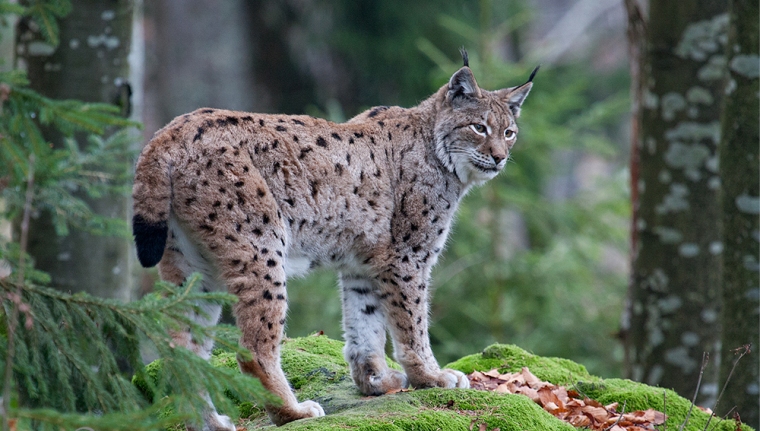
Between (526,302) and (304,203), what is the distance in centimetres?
830

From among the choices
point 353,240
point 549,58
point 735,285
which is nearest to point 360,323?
point 353,240

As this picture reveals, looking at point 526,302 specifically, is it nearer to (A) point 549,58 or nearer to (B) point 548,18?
(A) point 549,58

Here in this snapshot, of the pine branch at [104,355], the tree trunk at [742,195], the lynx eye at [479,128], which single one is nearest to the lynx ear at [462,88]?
the lynx eye at [479,128]

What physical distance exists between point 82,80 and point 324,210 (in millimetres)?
2936

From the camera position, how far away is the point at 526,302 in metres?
13.1

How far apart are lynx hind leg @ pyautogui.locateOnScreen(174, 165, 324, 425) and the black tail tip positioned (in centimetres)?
25

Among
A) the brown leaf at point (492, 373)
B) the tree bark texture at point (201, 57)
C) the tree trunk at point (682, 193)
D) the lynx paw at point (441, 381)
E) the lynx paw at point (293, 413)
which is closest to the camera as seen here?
the lynx paw at point (293, 413)

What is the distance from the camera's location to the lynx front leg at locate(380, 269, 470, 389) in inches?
222

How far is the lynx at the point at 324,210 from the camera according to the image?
4.98 metres

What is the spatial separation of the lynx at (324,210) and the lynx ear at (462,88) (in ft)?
0.03

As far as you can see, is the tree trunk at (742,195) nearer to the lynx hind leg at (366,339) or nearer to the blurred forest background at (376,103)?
the blurred forest background at (376,103)

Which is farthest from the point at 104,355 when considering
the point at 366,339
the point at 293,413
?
the point at 366,339

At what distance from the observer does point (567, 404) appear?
5.80 meters

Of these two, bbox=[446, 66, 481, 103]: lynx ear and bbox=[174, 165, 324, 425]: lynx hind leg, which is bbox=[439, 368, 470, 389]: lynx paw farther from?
bbox=[446, 66, 481, 103]: lynx ear
